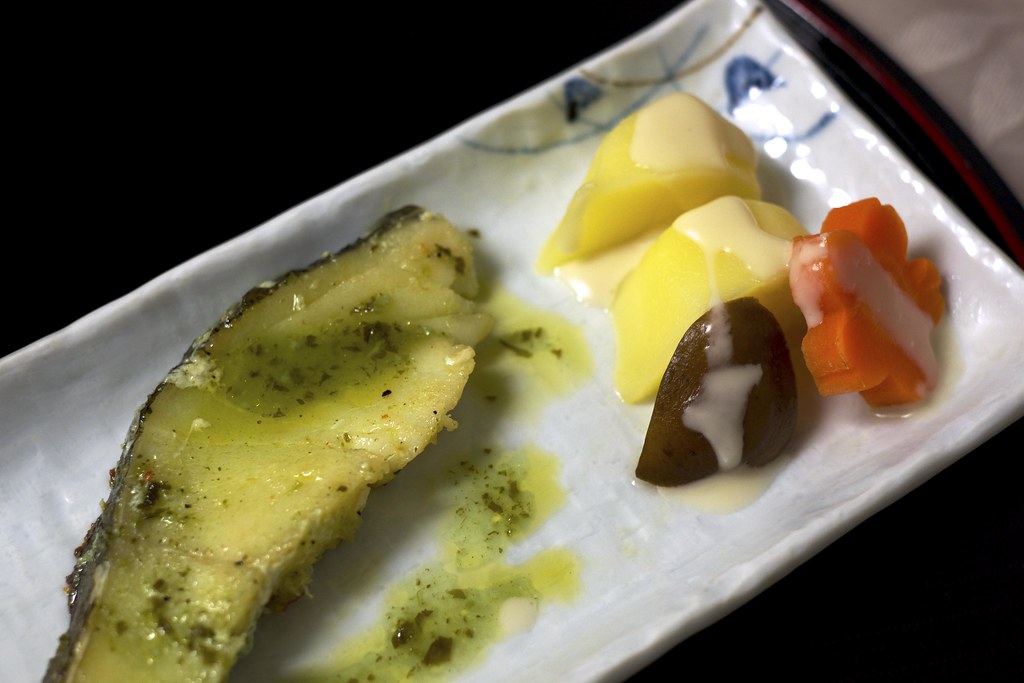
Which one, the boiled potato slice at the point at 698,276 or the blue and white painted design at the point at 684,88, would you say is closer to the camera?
the boiled potato slice at the point at 698,276

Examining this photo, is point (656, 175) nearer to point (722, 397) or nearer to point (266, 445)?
point (722, 397)

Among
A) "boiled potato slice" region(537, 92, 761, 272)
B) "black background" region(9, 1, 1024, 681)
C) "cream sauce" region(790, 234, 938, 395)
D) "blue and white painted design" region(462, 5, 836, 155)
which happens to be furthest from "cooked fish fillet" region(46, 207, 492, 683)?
"cream sauce" region(790, 234, 938, 395)

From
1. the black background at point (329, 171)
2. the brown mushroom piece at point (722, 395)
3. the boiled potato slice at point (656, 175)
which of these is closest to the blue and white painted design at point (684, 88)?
the boiled potato slice at point (656, 175)

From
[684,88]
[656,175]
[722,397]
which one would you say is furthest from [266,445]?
[684,88]

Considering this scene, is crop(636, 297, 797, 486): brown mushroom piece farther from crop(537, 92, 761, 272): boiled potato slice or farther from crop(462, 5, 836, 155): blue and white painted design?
crop(462, 5, 836, 155): blue and white painted design

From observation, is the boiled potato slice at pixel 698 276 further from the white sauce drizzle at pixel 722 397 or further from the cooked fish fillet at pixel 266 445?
the cooked fish fillet at pixel 266 445

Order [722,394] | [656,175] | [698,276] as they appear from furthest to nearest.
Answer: [656,175] → [698,276] → [722,394]

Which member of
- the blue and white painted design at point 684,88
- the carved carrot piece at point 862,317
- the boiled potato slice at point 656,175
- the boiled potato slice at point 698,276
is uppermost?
the blue and white painted design at point 684,88
